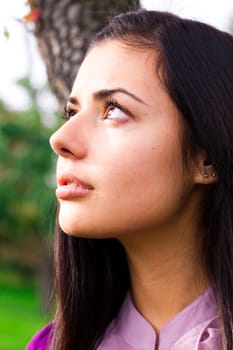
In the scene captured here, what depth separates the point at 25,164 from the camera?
1722 centimetres

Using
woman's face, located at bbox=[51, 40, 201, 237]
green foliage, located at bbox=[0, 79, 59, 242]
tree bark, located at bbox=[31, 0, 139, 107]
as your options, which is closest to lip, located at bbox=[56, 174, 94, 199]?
woman's face, located at bbox=[51, 40, 201, 237]

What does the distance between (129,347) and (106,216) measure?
1.15 feet

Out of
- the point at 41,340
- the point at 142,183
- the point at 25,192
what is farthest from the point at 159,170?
the point at 25,192

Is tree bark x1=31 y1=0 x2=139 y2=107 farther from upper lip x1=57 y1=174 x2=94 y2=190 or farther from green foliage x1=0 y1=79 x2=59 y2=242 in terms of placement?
green foliage x1=0 y1=79 x2=59 y2=242

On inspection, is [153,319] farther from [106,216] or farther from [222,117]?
[222,117]

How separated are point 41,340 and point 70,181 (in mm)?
542

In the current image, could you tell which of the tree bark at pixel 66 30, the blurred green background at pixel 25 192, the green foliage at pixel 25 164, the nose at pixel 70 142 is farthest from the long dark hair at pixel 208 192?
the green foliage at pixel 25 164

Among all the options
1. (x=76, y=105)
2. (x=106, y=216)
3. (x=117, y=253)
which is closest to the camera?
(x=106, y=216)

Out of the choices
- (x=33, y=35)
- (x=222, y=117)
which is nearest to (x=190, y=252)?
(x=222, y=117)

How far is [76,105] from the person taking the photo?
187cm

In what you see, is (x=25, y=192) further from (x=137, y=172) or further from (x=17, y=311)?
(x=137, y=172)

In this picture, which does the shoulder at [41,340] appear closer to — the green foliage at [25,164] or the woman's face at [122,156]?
the woman's face at [122,156]

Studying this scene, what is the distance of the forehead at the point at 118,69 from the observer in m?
1.79

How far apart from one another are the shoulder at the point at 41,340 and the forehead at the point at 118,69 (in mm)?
660
